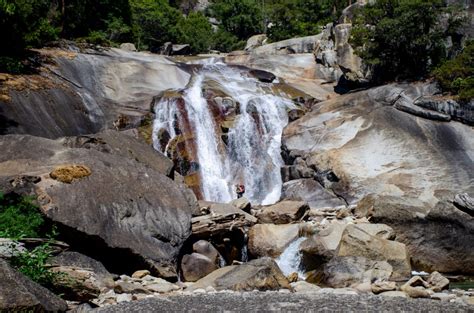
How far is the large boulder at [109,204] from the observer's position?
14.8 metres

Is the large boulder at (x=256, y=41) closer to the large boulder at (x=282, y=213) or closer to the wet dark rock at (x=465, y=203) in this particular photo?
the large boulder at (x=282, y=213)

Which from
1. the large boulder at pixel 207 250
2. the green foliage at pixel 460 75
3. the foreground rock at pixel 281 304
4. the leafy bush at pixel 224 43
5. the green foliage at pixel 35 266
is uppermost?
the leafy bush at pixel 224 43

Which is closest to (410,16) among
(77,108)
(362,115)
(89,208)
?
(362,115)

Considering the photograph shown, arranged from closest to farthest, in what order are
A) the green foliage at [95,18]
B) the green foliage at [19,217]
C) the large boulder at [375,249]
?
the green foliage at [19,217], the large boulder at [375,249], the green foliage at [95,18]

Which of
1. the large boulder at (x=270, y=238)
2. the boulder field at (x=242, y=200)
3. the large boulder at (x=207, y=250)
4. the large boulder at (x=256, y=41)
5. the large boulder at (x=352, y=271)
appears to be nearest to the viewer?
the boulder field at (x=242, y=200)

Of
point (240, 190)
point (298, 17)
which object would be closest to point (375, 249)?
point (240, 190)

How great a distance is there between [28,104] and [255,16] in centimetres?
4739

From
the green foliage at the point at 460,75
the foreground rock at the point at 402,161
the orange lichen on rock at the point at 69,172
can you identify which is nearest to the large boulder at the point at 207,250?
the orange lichen on rock at the point at 69,172

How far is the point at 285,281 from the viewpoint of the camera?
15148mm

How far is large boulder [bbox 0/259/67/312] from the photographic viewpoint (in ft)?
29.1

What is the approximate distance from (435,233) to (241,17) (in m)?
50.8

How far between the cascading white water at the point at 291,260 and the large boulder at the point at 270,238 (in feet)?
0.59

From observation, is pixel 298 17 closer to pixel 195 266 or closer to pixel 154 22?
pixel 154 22

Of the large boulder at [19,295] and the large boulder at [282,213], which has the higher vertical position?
the large boulder at [19,295]
